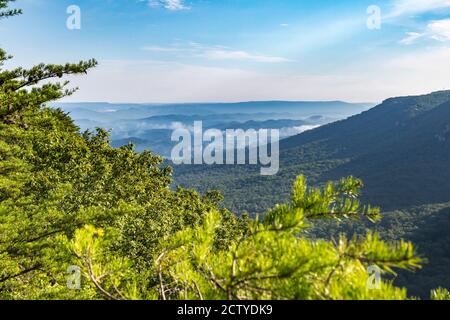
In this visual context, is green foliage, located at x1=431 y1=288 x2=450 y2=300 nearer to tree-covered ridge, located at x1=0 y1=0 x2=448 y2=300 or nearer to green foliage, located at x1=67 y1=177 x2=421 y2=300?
tree-covered ridge, located at x1=0 y1=0 x2=448 y2=300

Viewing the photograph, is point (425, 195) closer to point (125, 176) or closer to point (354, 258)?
point (125, 176)

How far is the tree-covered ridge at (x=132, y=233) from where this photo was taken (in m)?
2.36

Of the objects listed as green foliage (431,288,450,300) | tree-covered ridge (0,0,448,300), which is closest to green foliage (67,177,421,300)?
tree-covered ridge (0,0,448,300)

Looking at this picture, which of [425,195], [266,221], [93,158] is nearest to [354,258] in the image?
[266,221]

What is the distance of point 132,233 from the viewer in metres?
19.9

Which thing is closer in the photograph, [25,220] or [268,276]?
[268,276]

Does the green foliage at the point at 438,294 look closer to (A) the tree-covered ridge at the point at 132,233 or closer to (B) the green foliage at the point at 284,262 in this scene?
(A) the tree-covered ridge at the point at 132,233

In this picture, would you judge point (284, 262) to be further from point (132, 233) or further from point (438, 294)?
point (132, 233)

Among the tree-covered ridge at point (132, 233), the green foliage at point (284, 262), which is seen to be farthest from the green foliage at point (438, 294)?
the green foliage at point (284, 262)

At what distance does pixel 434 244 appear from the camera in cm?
12069

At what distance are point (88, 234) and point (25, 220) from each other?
1251 cm

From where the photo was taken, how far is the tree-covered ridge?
2.36 meters
